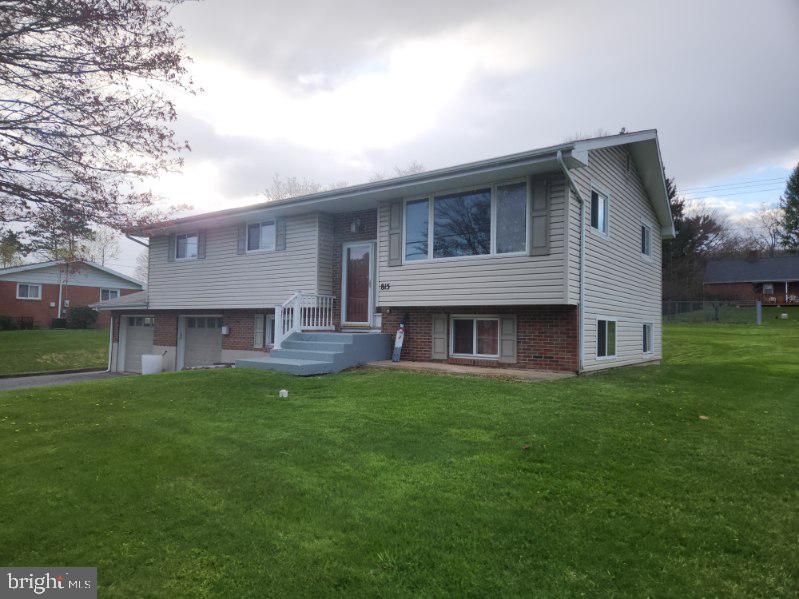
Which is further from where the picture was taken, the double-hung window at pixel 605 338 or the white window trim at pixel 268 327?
the white window trim at pixel 268 327

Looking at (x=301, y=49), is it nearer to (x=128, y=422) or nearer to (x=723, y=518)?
(x=128, y=422)

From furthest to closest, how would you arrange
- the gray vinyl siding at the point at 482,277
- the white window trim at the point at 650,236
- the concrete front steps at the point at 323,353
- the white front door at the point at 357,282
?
the white window trim at the point at 650,236
the white front door at the point at 357,282
the concrete front steps at the point at 323,353
the gray vinyl siding at the point at 482,277

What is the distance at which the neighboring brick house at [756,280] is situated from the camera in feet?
131

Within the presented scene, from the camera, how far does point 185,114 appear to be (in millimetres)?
8977

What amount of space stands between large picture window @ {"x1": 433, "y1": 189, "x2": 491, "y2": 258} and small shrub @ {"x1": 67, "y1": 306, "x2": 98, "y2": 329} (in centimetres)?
3035

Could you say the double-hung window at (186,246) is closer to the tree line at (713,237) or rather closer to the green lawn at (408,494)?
the green lawn at (408,494)

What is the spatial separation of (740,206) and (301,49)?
5081cm

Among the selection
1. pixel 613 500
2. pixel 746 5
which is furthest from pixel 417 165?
pixel 613 500

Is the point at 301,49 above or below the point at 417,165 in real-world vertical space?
below

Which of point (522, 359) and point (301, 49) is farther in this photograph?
point (301, 49)

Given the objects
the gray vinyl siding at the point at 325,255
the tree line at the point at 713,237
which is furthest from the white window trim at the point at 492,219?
the tree line at the point at 713,237

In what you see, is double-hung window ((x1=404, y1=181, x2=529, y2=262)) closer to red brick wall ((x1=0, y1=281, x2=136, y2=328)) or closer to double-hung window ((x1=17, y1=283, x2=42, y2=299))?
red brick wall ((x1=0, y1=281, x2=136, y2=328))

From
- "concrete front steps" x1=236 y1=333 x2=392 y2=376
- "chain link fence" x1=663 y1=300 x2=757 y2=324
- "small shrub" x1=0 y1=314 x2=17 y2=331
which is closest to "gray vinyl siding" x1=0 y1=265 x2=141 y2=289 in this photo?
"small shrub" x1=0 y1=314 x2=17 y2=331

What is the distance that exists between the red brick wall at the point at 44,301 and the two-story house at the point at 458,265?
2266 cm
